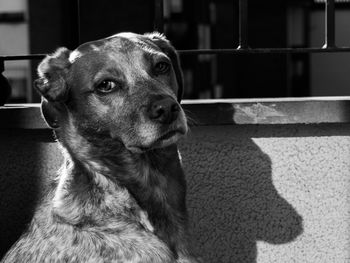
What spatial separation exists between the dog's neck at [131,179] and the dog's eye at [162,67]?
1.01 ft

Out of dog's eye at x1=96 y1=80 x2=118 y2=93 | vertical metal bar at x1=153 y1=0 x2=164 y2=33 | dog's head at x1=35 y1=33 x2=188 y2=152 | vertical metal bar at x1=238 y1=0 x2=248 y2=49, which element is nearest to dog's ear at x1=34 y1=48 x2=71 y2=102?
dog's head at x1=35 y1=33 x2=188 y2=152

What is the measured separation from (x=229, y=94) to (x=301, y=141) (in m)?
10.6

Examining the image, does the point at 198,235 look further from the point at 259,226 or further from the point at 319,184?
the point at 319,184

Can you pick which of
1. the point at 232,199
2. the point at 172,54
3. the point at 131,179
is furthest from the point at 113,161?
the point at 232,199

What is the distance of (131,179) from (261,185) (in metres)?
0.75

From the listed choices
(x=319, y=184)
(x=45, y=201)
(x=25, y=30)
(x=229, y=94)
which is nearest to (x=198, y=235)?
(x=319, y=184)

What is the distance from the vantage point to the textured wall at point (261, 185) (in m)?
3.64

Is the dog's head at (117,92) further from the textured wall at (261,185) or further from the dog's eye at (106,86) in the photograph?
the textured wall at (261,185)

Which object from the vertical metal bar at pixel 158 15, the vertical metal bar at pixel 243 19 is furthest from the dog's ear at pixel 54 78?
the vertical metal bar at pixel 243 19

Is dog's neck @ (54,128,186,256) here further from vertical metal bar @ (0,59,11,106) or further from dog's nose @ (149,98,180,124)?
vertical metal bar @ (0,59,11,106)

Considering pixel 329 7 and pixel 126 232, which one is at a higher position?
pixel 329 7

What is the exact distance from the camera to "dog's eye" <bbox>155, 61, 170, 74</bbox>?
322 cm

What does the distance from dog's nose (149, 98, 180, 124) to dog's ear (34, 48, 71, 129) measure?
0.41 m

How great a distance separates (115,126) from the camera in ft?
9.98
